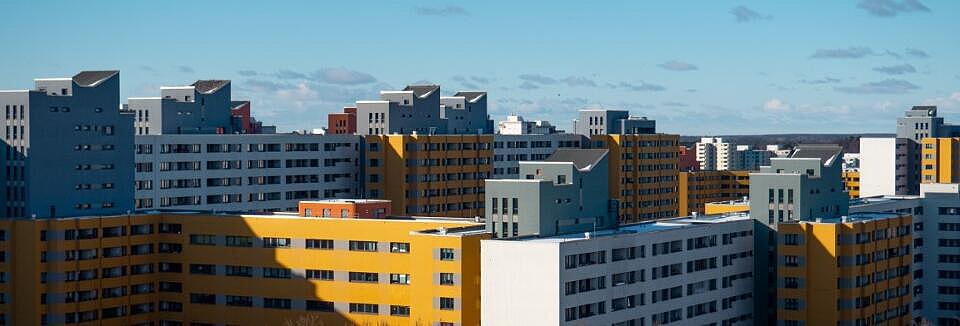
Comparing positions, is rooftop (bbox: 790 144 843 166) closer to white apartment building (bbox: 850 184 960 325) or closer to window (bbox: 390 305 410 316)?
white apartment building (bbox: 850 184 960 325)

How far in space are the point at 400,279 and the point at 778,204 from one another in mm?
36087

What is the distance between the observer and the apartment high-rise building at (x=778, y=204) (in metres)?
133

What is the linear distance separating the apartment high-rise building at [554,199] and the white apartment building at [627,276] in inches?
66.1

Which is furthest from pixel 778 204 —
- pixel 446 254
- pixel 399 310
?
pixel 399 310

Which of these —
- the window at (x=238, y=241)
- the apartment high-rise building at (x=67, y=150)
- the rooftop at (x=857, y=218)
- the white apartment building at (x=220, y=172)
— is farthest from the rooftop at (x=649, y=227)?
the white apartment building at (x=220, y=172)

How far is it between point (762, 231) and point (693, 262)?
41.9 ft

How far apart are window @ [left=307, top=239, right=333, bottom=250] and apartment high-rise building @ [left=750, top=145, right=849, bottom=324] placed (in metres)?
37.3

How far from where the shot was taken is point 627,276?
377 ft

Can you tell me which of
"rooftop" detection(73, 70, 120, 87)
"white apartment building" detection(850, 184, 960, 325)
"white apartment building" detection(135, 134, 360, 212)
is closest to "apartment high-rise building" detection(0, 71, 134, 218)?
"rooftop" detection(73, 70, 120, 87)

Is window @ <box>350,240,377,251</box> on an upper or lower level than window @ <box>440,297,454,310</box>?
upper

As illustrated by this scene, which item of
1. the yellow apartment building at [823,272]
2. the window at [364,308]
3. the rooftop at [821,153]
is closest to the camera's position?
the window at [364,308]

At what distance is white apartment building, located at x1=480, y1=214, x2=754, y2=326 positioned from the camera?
107 metres

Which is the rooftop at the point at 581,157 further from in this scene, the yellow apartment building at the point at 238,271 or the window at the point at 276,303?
the window at the point at 276,303

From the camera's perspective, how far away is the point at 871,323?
5315 inches
